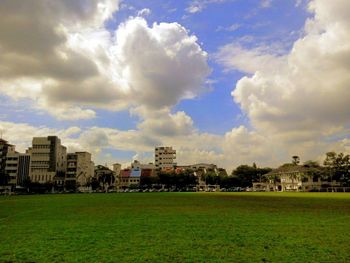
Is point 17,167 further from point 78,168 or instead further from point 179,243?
point 179,243

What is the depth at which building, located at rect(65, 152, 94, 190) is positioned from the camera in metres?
155

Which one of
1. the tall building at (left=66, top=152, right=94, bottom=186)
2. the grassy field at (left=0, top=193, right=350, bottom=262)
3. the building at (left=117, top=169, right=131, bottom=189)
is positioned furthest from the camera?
the building at (left=117, top=169, right=131, bottom=189)

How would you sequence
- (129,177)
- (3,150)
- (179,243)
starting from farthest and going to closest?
1. (129,177)
2. (3,150)
3. (179,243)

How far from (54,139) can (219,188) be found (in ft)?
216

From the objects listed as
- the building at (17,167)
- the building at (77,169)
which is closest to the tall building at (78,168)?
the building at (77,169)

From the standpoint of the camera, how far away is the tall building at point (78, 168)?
6112 inches

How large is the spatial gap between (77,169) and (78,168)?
76cm

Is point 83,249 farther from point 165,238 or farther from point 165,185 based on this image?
point 165,185

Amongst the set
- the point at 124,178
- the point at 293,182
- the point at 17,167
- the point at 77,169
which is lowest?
the point at 293,182

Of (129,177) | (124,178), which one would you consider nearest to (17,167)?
(124,178)

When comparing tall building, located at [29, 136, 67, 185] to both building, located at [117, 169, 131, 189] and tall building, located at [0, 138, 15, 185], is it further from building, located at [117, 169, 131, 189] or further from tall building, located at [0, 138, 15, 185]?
building, located at [117, 169, 131, 189]

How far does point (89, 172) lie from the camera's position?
170875 millimetres

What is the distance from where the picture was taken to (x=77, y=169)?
157m

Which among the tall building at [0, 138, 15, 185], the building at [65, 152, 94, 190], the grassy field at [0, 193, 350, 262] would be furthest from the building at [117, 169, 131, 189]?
the grassy field at [0, 193, 350, 262]
